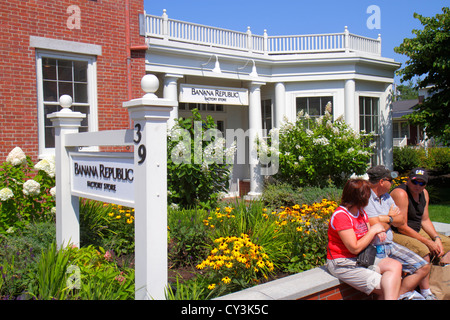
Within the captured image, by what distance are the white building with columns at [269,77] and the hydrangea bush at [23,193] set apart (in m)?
5.17

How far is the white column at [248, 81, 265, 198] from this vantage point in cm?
1251

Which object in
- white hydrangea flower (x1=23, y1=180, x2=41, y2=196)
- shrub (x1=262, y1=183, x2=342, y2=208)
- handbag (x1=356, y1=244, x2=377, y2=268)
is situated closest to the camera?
handbag (x1=356, y1=244, x2=377, y2=268)

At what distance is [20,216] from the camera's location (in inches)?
239

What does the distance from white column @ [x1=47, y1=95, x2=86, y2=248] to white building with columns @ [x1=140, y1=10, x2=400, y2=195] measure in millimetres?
5783

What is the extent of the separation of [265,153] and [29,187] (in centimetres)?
738

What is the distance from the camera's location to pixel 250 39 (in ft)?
41.8

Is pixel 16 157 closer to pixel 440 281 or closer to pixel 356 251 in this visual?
pixel 356 251

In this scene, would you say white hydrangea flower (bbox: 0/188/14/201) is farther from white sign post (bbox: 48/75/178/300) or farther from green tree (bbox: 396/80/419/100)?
green tree (bbox: 396/80/419/100)

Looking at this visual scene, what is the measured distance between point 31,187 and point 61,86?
11.7ft

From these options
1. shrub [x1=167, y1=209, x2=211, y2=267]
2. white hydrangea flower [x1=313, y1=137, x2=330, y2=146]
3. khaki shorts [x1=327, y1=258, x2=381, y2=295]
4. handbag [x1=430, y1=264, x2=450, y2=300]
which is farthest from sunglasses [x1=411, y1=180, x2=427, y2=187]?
white hydrangea flower [x1=313, y1=137, x2=330, y2=146]

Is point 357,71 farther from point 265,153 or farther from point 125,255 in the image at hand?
point 125,255

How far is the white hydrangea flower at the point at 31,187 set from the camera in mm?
5676
